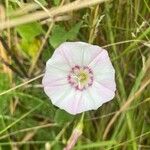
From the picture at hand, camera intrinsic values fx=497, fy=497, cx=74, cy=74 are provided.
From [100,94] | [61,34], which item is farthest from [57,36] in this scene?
[100,94]

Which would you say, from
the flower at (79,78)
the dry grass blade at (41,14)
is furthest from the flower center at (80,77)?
the dry grass blade at (41,14)

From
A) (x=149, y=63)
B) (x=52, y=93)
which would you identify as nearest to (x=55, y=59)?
(x=52, y=93)

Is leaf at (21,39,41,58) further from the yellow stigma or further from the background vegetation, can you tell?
the yellow stigma

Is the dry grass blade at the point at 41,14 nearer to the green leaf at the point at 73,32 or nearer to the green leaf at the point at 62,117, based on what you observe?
the green leaf at the point at 73,32

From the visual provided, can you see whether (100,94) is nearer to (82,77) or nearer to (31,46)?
(82,77)

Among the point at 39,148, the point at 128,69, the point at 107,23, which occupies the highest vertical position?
the point at 107,23

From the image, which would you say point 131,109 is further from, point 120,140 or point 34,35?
point 34,35
